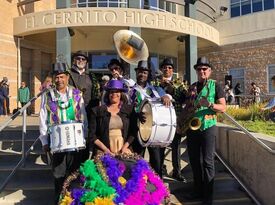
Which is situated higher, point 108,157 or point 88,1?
point 88,1

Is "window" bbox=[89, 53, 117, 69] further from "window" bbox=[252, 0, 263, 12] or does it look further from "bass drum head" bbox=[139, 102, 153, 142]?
"bass drum head" bbox=[139, 102, 153, 142]

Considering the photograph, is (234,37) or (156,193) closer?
(156,193)

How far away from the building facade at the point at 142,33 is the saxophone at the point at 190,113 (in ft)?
33.1

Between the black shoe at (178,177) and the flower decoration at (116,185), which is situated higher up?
the flower decoration at (116,185)

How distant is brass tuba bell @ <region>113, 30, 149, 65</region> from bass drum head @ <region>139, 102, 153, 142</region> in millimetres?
1772

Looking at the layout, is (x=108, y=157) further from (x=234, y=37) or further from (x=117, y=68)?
(x=234, y=37)

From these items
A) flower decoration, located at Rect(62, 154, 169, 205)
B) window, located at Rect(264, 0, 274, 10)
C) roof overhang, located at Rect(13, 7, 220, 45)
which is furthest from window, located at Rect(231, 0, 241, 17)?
flower decoration, located at Rect(62, 154, 169, 205)

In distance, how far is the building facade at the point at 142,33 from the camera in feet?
55.5

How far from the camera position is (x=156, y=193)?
4.30 metres


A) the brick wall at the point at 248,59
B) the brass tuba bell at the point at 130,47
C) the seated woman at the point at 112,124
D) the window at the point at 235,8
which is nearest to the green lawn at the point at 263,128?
the brass tuba bell at the point at 130,47

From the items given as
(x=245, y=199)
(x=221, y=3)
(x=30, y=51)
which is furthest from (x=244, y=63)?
(x=245, y=199)

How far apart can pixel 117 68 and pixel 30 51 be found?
14991 mm

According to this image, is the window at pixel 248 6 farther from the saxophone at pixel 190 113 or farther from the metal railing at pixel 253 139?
the saxophone at pixel 190 113

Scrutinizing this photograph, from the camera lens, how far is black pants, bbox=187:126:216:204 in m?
5.61
